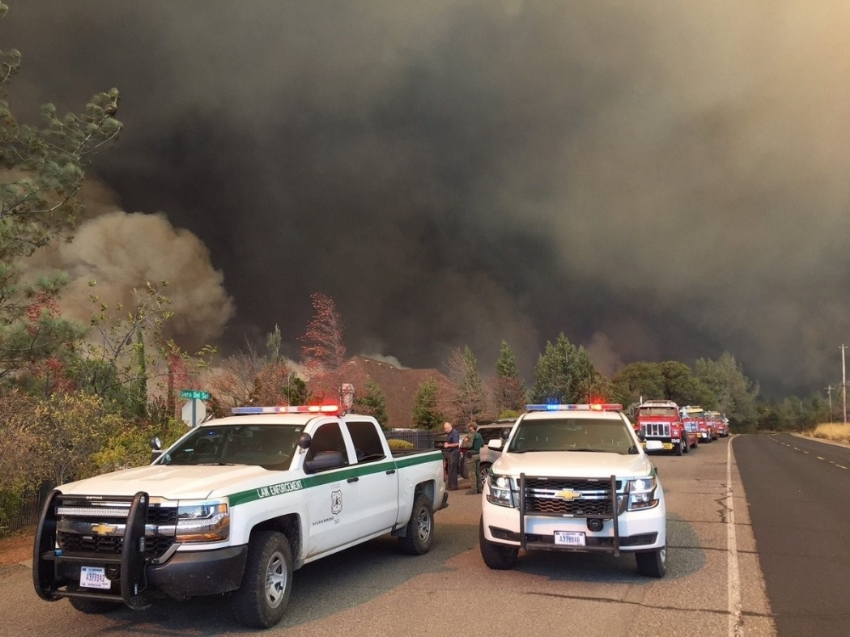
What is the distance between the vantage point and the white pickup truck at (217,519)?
5.38 m

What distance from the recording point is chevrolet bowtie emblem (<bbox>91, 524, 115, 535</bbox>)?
18.1 ft

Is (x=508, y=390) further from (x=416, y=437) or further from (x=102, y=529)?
(x=102, y=529)

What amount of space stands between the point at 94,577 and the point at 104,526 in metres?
0.38

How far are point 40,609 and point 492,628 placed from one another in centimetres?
432

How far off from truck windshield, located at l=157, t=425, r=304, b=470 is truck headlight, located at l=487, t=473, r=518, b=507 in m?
2.21

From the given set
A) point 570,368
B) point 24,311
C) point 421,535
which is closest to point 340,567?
point 421,535

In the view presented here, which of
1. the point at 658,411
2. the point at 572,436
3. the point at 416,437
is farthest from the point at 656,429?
the point at 572,436

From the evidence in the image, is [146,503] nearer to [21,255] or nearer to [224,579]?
[224,579]

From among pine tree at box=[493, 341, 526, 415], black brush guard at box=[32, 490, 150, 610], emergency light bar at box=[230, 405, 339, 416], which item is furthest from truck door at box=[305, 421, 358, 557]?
pine tree at box=[493, 341, 526, 415]

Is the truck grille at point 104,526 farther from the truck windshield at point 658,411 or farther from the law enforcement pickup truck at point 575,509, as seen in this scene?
the truck windshield at point 658,411

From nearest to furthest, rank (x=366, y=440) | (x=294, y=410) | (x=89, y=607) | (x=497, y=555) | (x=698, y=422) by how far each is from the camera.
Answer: (x=89, y=607)
(x=497, y=555)
(x=294, y=410)
(x=366, y=440)
(x=698, y=422)

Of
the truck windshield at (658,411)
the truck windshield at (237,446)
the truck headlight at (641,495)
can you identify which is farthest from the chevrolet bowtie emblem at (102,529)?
the truck windshield at (658,411)

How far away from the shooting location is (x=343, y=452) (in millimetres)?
7605

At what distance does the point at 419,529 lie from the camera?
8914 mm
